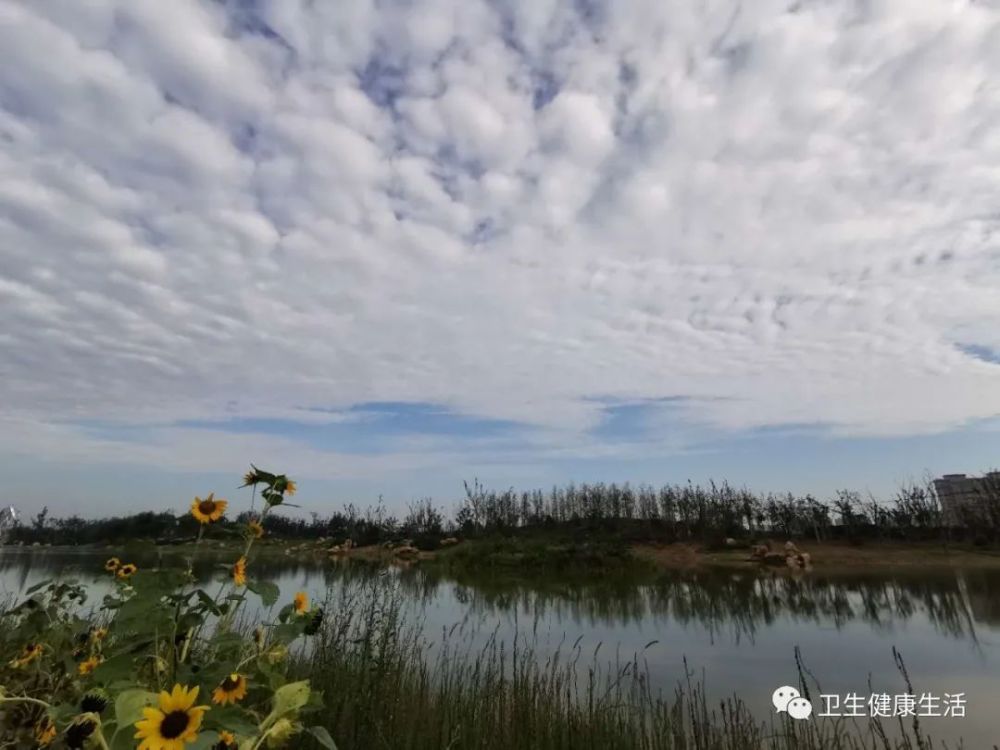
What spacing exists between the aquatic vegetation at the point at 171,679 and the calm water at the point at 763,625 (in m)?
1.80

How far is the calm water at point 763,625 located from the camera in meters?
5.04

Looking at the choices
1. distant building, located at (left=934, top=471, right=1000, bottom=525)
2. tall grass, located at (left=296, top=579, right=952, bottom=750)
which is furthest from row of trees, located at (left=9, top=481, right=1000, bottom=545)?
tall grass, located at (left=296, top=579, right=952, bottom=750)

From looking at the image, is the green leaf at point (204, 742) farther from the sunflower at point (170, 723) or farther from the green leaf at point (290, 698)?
the green leaf at point (290, 698)

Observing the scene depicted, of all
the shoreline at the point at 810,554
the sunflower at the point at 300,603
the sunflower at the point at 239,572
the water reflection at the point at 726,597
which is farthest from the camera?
→ the shoreline at the point at 810,554

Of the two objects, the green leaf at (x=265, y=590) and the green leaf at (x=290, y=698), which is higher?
the green leaf at (x=265, y=590)

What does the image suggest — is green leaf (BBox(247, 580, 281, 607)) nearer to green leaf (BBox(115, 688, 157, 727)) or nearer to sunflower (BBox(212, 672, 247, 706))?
sunflower (BBox(212, 672, 247, 706))

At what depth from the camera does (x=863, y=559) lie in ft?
64.2

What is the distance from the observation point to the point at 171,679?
45.3 inches

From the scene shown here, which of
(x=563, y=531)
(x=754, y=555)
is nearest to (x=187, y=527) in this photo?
(x=754, y=555)

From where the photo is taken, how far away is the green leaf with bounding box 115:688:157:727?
78 cm

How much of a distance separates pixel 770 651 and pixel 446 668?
4.46 m

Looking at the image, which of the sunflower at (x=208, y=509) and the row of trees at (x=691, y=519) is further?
the row of trees at (x=691, y=519)

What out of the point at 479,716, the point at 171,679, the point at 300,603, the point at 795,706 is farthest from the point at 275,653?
the point at 795,706

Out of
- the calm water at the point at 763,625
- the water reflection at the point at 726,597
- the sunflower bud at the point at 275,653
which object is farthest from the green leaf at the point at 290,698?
the water reflection at the point at 726,597
